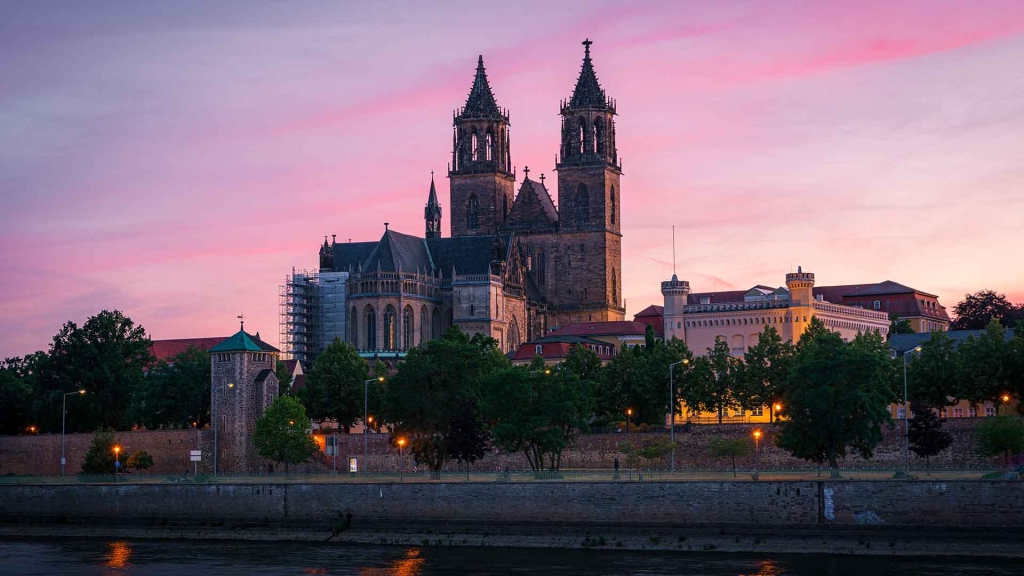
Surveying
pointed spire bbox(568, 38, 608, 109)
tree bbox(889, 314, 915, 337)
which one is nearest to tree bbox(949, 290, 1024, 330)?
tree bbox(889, 314, 915, 337)

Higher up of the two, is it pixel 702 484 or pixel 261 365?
pixel 261 365

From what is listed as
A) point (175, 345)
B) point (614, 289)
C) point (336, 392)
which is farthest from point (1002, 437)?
point (175, 345)

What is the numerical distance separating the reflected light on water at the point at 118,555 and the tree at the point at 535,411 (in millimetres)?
22066

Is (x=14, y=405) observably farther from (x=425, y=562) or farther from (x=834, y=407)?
(x=834, y=407)

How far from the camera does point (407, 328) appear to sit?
493 ft

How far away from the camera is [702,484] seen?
74.4m

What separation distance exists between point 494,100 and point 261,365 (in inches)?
3027

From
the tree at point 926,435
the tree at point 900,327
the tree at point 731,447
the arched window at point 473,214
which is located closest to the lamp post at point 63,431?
the tree at point 731,447

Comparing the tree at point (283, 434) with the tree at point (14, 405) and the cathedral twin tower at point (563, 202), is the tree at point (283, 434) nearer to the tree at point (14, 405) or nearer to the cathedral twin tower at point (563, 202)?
the tree at point (14, 405)

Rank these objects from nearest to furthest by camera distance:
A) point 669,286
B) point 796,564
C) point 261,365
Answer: point 796,564 → point 261,365 → point 669,286

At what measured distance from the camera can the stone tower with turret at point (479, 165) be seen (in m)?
174

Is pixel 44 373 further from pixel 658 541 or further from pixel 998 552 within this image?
pixel 998 552

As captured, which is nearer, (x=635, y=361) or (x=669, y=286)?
(x=635, y=361)

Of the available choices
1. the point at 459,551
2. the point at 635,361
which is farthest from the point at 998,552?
the point at 635,361
